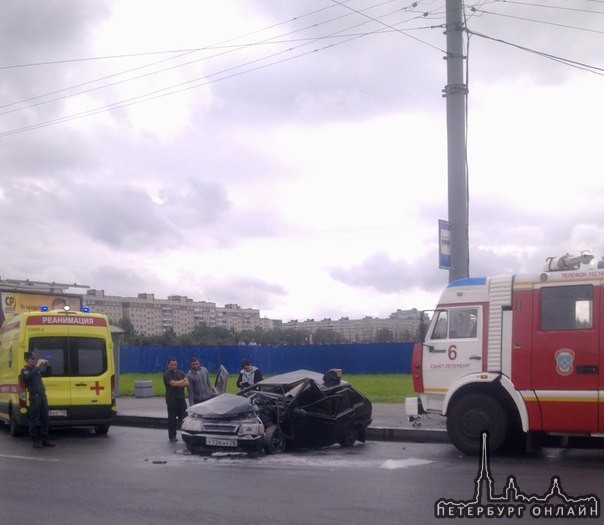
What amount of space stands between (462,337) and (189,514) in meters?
6.44

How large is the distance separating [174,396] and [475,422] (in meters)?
6.26

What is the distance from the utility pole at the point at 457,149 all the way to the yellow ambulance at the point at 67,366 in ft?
24.5

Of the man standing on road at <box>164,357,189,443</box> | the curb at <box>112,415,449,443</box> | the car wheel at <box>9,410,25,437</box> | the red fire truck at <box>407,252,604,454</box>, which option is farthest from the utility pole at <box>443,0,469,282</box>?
the car wheel at <box>9,410,25,437</box>

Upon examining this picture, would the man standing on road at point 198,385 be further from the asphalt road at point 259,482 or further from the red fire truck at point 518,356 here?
the red fire truck at point 518,356

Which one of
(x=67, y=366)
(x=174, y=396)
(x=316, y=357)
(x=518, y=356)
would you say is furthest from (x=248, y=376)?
(x=316, y=357)

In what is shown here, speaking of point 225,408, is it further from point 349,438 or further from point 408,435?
point 408,435

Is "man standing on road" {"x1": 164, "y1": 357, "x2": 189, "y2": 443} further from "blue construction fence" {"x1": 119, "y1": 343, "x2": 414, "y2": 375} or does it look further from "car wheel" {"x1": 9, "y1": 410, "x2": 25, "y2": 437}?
"blue construction fence" {"x1": 119, "y1": 343, "x2": 414, "y2": 375}

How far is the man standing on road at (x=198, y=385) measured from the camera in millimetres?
17797

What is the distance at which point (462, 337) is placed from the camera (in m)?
14.2

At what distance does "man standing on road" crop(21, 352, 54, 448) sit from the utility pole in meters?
7.99

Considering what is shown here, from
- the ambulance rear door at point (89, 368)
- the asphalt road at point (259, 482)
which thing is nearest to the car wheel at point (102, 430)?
the ambulance rear door at point (89, 368)

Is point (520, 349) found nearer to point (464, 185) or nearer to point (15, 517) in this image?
point (464, 185)

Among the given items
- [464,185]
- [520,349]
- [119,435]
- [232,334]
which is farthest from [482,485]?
[232,334]

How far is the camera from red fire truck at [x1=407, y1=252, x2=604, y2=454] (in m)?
13.0
